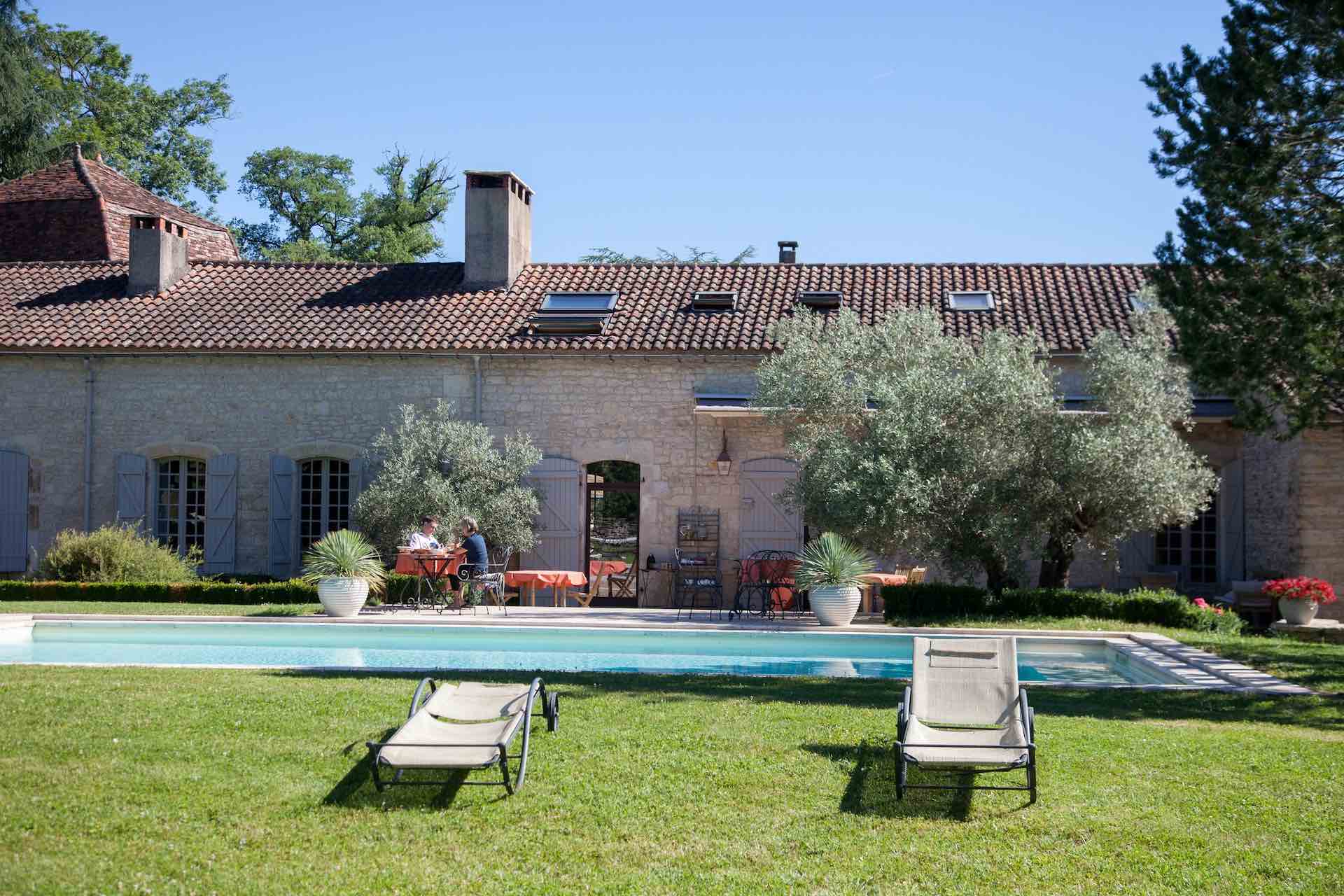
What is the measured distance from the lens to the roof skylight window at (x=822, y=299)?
20031mm

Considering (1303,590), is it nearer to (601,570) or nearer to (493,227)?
(601,570)

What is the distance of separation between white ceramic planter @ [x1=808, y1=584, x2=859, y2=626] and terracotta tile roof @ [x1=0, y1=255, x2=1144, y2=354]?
528cm

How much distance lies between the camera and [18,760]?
6.79 metres

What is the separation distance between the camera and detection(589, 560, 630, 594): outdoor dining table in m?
17.8

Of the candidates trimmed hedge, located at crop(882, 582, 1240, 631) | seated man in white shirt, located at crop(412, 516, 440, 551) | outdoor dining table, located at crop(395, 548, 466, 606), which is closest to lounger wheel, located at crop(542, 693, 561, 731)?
trimmed hedge, located at crop(882, 582, 1240, 631)

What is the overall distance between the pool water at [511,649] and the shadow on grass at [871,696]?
50.8 inches

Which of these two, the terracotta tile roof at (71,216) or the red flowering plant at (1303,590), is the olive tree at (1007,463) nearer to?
the red flowering plant at (1303,590)

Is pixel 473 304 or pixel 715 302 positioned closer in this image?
pixel 715 302

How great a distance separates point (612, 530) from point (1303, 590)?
11739 millimetres

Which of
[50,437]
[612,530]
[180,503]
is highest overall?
[50,437]

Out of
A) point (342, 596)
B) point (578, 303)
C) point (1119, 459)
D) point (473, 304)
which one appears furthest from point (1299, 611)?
point (473, 304)

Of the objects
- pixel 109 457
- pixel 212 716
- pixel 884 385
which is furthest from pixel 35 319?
pixel 212 716

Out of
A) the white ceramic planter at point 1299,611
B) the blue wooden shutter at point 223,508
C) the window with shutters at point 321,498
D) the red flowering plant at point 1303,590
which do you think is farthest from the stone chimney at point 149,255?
the white ceramic planter at point 1299,611

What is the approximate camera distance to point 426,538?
665 inches
